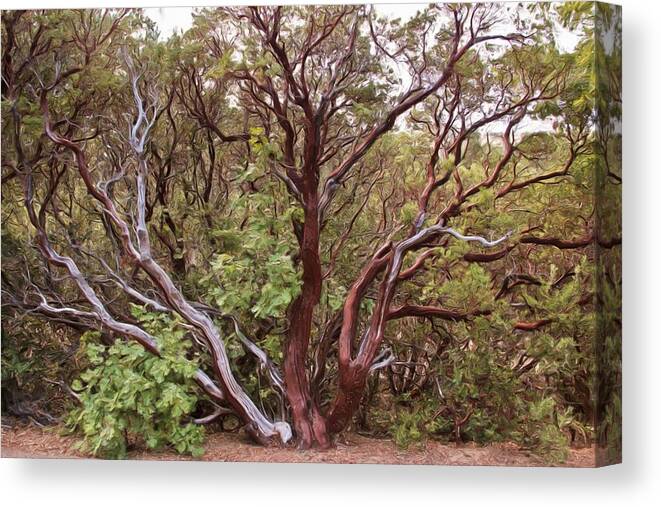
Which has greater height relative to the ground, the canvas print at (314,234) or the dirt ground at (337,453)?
the canvas print at (314,234)

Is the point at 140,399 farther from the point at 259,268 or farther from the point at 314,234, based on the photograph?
the point at 314,234

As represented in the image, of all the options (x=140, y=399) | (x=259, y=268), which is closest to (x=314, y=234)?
(x=259, y=268)

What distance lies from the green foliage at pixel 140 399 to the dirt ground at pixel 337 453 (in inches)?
6.1

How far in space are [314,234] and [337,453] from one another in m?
1.89

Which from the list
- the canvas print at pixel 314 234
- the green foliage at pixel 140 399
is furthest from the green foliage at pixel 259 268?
the green foliage at pixel 140 399

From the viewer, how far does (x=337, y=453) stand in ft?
28.2

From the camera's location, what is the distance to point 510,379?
8.46 meters

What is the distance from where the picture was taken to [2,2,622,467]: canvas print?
331 inches

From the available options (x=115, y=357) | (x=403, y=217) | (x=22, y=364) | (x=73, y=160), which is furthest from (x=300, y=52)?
(x=22, y=364)

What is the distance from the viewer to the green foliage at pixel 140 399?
8594mm

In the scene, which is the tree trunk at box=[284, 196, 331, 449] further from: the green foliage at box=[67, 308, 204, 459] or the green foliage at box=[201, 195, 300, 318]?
the green foliage at box=[67, 308, 204, 459]

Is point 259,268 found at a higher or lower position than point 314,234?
lower

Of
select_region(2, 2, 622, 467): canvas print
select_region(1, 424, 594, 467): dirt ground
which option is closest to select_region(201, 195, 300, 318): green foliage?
select_region(2, 2, 622, 467): canvas print

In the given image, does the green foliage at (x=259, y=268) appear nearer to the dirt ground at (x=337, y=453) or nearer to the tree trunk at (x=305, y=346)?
the tree trunk at (x=305, y=346)
